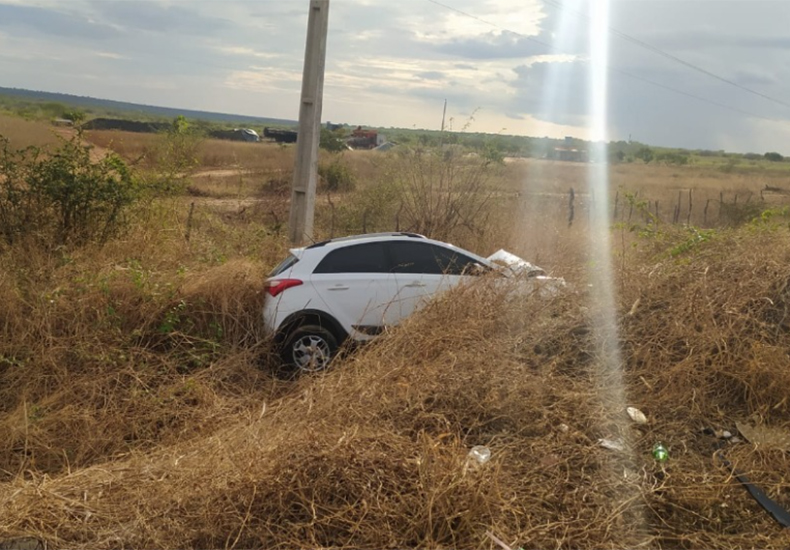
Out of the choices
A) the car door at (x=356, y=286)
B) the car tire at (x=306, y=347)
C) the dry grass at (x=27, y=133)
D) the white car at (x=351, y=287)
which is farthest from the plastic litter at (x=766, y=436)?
the dry grass at (x=27, y=133)

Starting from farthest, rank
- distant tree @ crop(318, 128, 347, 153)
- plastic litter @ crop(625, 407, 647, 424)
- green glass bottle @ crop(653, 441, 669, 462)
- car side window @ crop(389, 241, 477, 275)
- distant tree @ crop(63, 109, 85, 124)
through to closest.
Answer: distant tree @ crop(318, 128, 347, 153) → distant tree @ crop(63, 109, 85, 124) → car side window @ crop(389, 241, 477, 275) → plastic litter @ crop(625, 407, 647, 424) → green glass bottle @ crop(653, 441, 669, 462)

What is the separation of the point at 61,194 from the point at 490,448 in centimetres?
773

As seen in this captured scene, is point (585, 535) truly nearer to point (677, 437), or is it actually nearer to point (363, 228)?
point (677, 437)

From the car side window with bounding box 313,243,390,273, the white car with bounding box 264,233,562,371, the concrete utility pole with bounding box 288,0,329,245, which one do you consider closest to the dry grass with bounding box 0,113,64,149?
the concrete utility pole with bounding box 288,0,329,245

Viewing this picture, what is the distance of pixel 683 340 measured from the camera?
5.80 m

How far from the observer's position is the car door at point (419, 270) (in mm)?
7727

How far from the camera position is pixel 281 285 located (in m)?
7.58

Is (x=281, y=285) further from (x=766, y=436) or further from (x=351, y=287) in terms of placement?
(x=766, y=436)

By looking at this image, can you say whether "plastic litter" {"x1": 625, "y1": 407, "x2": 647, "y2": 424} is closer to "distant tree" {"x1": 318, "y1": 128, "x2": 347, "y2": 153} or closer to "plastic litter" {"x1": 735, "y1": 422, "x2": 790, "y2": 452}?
"plastic litter" {"x1": 735, "y1": 422, "x2": 790, "y2": 452}

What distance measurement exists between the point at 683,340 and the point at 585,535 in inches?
98.8

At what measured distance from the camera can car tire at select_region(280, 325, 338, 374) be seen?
741 cm

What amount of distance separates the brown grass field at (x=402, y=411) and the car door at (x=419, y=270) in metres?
1.02

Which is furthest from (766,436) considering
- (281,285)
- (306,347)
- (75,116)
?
(75,116)

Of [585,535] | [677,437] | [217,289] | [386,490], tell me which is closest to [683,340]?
[677,437]
